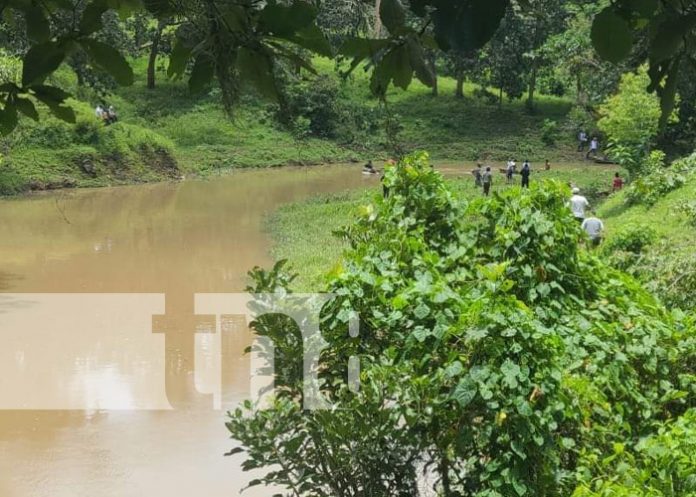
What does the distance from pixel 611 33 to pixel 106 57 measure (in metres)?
0.82

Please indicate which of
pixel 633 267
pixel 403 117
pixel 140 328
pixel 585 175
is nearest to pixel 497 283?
pixel 633 267

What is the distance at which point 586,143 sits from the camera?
99.7ft

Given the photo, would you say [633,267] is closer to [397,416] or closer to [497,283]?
[497,283]

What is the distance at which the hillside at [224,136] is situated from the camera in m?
22.4

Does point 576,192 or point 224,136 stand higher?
point 576,192

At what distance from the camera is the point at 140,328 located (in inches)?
394

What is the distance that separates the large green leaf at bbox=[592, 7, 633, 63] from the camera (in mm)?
1266

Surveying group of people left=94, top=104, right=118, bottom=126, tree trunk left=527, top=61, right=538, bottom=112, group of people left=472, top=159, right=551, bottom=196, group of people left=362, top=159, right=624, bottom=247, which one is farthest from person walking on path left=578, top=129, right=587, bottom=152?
group of people left=94, top=104, right=118, bottom=126

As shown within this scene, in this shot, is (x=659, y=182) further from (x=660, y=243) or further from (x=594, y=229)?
(x=660, y=243)

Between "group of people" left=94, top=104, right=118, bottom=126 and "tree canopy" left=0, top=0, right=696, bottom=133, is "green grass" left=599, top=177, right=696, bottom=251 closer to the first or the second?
"tree canopy" left=0, top=0, right=696, bottom=133

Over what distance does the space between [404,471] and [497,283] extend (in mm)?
853

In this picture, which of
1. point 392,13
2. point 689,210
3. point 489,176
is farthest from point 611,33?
point 489,176

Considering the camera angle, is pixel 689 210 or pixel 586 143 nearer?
pixel 689 210

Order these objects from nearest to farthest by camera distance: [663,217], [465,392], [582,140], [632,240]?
[465,392]
[632,240]
[663,217]
[582,140]
